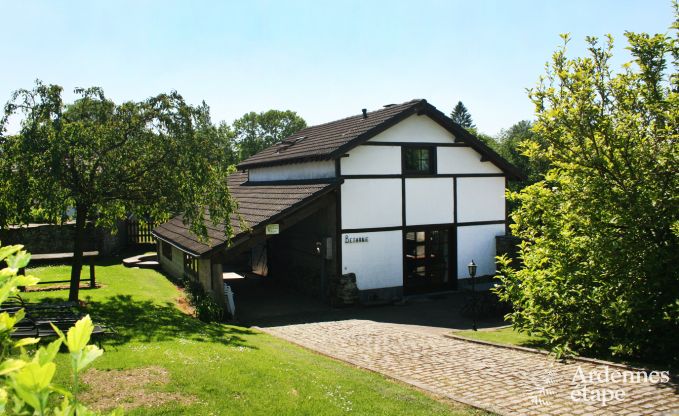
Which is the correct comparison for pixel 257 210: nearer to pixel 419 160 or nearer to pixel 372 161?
pixel 372 161

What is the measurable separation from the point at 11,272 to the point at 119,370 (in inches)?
291

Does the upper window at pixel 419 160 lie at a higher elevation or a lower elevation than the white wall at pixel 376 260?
higher

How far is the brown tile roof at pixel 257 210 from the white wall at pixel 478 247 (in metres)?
6.36

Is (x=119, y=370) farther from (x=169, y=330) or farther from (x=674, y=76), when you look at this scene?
(x=674, y=76)

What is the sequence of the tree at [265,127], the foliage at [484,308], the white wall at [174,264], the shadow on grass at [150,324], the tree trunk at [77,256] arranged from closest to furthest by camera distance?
the shadow on grass at [150,324], the tree trunk at [77,256], the foliage at [484,308], the white wall at [174,264], the tree at [265,127]

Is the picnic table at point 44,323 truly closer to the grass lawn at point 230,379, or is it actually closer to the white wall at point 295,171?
the grass lawn at point 230,379

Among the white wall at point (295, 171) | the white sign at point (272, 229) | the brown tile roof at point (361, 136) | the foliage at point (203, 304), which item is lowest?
the foliage at point (203, 304)

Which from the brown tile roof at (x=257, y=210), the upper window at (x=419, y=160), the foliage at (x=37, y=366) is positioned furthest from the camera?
the upper window at (x=419, y=160)

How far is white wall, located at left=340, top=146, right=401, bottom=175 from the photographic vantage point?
18812 mm

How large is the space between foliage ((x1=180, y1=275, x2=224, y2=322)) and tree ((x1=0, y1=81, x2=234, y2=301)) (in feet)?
7.40

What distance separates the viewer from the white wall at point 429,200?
1994 cm

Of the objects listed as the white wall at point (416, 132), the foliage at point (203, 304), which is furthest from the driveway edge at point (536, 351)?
the white wall at point (416, 132)

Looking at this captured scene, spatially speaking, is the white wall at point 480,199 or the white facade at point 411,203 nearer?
the white facade at point 411,203

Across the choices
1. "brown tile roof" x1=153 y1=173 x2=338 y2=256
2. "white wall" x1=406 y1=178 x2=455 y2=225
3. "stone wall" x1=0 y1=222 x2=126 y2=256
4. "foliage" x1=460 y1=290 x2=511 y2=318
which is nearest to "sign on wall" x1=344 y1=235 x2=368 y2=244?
"brown tile roof" x1=153 y1=173 x2=338 y2=256
